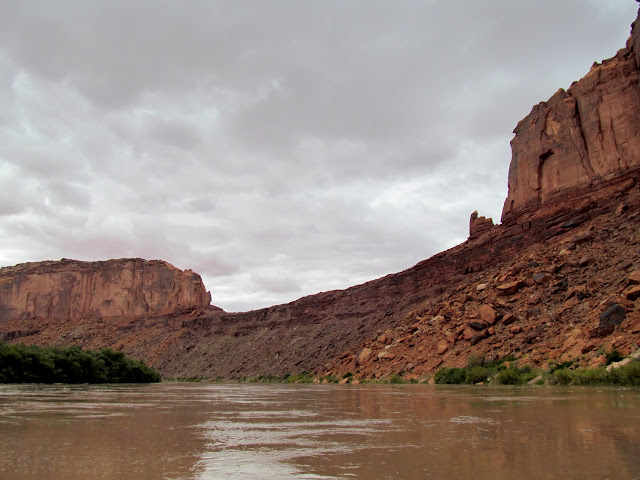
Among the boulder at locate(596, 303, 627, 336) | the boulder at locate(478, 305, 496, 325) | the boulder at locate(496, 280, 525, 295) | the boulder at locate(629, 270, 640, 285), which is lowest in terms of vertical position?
the boulder at locate(596, 303, 627, 336)

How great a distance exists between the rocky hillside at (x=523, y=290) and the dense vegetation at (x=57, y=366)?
15816mm

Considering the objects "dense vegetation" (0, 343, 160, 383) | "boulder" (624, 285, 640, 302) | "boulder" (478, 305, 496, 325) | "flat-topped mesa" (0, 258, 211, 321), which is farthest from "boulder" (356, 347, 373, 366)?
"flat-topped mesa" (0, 258, 211, 321)

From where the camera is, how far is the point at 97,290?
309 feet

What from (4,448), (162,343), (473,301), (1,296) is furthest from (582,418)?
(1,296)

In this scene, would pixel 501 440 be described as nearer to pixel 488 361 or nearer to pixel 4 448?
pixel 4 448

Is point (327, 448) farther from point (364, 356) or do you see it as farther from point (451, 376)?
point (364, 356)

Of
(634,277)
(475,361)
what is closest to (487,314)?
(475,361)

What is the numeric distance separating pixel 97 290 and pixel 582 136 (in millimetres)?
86157

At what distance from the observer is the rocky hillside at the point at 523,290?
81.7ft

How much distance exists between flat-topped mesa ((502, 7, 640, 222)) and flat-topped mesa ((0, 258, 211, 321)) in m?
61.5

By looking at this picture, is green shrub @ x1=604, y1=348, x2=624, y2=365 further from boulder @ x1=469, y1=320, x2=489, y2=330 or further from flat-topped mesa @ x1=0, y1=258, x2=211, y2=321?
flat-topped mesa @ x1=0, y1=258, x2=211, y2=321

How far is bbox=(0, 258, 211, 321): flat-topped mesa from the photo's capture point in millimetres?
88312

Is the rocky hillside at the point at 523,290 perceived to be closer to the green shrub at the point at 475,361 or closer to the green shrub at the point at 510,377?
the green shrub at the point at 475,361

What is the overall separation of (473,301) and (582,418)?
89.0 ft
